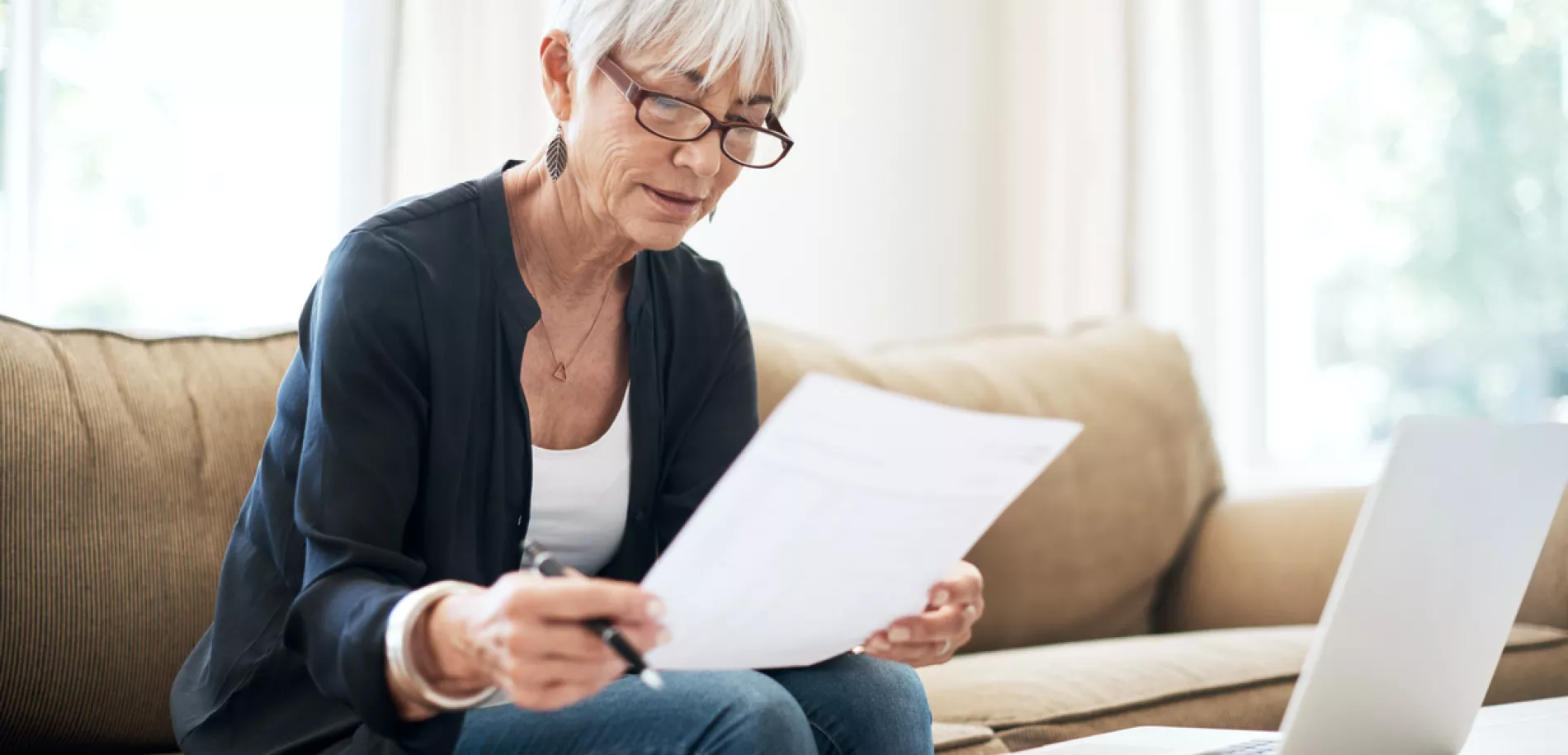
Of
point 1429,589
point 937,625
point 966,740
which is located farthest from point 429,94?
point 1429,589

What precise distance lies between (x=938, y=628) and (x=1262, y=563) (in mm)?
1167

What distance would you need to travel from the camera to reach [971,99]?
10.7ft

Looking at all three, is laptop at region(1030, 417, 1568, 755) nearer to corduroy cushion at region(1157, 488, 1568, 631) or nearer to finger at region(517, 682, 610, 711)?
finger at region(517, 682, 610, 711)

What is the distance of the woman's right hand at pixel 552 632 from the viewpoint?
672 millimetres

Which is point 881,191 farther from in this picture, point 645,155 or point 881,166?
point 645,155

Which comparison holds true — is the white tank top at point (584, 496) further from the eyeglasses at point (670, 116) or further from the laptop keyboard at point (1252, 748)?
Answer: the laptop keyboard at point (1252, 748)

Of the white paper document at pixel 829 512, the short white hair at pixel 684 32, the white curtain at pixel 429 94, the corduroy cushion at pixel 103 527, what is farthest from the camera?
the white curtain at pixel 429 94

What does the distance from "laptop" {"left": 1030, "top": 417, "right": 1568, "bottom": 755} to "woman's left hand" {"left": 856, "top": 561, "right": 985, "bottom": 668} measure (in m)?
0.28

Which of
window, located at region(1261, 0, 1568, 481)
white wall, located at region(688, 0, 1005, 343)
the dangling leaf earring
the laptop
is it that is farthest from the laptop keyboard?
window, located at region(1261, 0, 1568, 481)

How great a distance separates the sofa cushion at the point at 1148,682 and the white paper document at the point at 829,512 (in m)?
0.72

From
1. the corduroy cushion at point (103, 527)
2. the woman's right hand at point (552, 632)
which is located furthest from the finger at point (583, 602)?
the corduroy cushion at point (103, 527)

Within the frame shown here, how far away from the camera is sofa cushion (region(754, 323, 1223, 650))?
1903mm

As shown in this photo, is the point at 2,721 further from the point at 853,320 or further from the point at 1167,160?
the point at 1167,160

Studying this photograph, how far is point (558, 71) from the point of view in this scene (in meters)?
1.11
